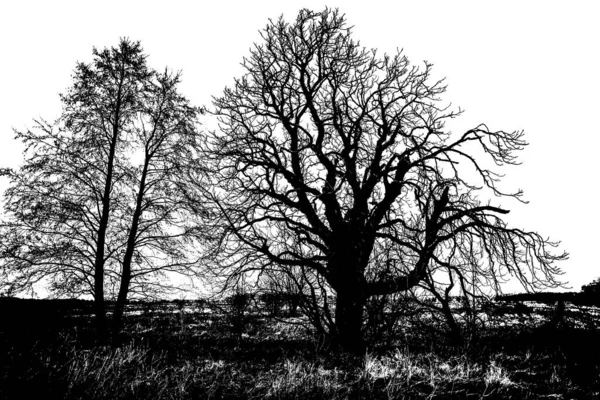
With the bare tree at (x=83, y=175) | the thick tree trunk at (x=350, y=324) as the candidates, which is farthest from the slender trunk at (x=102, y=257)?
the thick tree trunk at (x=350, y=324)

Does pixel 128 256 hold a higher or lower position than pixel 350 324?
higher

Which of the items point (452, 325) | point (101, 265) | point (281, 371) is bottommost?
point (281, 371)

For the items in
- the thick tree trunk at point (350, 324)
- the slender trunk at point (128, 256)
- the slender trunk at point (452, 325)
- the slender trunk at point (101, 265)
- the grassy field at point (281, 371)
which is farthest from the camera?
the slender trunk at point (128, 256)

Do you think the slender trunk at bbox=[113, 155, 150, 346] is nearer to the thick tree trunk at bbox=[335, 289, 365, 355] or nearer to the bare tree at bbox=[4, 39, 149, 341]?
the bare tree at bbox=[4, 39, 149, 341]

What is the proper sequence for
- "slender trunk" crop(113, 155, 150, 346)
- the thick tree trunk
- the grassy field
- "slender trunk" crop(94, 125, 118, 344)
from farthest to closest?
"slender trunk" crop(113, 155, 150, 346)
"slender trunk" crop(94, 125, 118, 344)
the thick tree trunk
the grassy field

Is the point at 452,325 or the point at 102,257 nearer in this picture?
the point at 452,325

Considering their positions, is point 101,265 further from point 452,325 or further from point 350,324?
point 452,325

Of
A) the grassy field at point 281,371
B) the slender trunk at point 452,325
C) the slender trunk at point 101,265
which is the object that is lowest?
the grassy field at point 281,371

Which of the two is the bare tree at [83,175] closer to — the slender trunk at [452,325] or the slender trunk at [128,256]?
the slender trunk at [128,256]

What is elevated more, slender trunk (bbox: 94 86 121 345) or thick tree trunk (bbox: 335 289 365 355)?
slender trunk (bbox: 94 86 121 345)

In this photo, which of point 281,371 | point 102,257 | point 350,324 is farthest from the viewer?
point 102,257

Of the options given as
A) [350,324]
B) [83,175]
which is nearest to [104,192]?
[83,175]

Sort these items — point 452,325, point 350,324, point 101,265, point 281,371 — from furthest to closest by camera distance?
point 101,265
point 350,324
point 452,325
point 281,371

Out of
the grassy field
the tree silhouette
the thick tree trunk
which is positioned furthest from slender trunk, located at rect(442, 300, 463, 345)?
the tree silhouette
